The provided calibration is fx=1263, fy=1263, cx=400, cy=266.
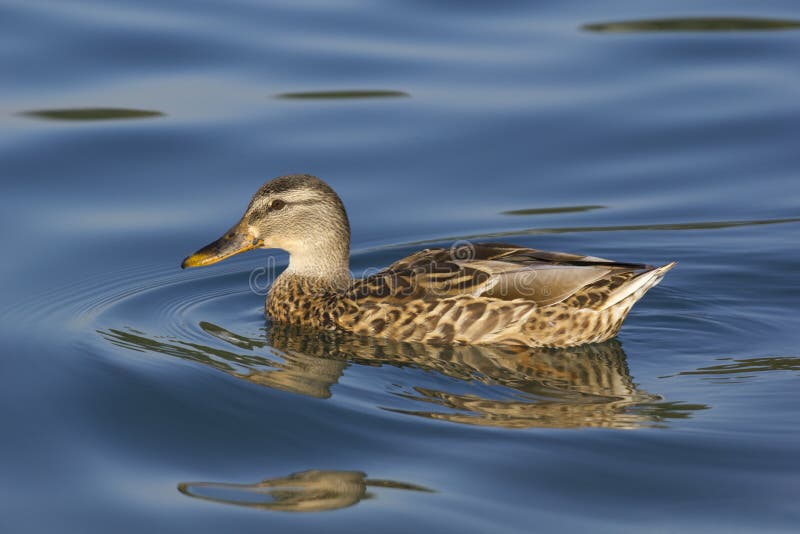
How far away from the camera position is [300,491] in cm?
606

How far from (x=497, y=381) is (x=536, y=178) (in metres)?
3.89

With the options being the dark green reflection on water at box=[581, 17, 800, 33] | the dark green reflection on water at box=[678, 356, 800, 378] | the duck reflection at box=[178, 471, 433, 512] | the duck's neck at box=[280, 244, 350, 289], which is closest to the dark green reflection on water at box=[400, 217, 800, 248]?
the duck's neck at box=[280, 244, 350, 289]

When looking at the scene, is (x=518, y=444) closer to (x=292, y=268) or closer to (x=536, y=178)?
(x=292, y=268)

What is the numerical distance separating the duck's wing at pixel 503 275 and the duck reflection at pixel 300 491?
2350 mm

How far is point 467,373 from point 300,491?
1904 mm

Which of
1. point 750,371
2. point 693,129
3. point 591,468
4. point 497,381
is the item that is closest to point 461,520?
point 591,468


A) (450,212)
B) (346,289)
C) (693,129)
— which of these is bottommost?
(346,289)

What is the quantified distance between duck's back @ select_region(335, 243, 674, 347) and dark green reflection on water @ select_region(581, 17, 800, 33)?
250 inches

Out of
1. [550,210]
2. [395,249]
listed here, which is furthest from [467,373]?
[550,210]

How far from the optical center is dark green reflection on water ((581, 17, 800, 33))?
14.0 m

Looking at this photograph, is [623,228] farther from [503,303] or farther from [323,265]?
[323,265]

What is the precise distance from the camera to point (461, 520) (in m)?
5.67

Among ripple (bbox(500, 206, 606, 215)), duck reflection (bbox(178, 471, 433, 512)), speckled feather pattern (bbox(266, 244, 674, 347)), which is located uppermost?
ripple (bbox(500, 206, 606, 215))

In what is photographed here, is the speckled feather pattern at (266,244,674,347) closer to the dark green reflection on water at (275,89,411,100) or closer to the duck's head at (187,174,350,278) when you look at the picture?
the duck's head at (187,174,350,278)
